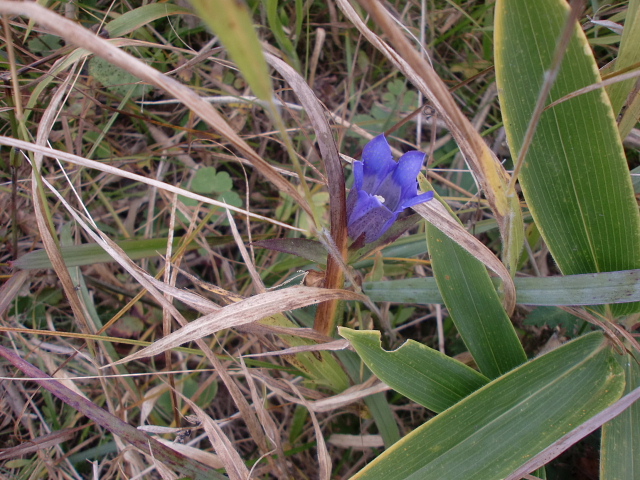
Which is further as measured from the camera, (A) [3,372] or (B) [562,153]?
(A) [3,372]

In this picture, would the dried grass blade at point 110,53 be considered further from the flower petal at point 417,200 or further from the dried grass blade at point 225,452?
the dried grass blade at point 225,452

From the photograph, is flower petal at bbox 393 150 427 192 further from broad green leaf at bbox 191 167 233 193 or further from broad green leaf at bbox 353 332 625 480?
broad green leaf at bbox 191 167 233 193

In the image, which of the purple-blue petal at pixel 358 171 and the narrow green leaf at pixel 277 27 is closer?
the purple-blue petal at pixel 358 171

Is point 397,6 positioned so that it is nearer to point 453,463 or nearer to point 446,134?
point 446,134

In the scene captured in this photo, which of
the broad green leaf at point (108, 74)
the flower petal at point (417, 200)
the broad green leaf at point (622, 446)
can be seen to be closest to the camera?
the flower petal at point (417, 200)

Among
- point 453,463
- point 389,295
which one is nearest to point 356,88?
point 389,295

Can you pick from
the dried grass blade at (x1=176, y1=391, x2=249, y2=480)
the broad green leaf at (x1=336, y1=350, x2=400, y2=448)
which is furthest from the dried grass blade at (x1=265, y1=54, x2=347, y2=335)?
the dried grass blade at (x1=176, y1=391, x2=249, y2=480)

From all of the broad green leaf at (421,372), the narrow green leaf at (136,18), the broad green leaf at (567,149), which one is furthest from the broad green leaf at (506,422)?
the narrow green leaf at (136,18)
